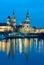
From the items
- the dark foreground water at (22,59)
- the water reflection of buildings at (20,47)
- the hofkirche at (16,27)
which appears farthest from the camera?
the hofkirche at (16,27)

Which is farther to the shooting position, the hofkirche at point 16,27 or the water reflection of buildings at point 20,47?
the hofkirche at point 16,27

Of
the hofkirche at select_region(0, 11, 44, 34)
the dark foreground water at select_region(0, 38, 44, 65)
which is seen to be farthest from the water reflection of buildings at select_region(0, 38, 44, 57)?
the hofkirche at select_region(0, 11, 44, 34)

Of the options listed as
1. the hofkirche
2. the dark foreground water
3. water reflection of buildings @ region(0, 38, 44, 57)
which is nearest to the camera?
the dark foreground water

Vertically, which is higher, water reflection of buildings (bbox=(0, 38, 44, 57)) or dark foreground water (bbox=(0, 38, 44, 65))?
water reflection of buildings (bbox=(0, 38, 44, 57))

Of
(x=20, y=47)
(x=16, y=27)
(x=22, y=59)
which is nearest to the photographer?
(x=22, y=59)

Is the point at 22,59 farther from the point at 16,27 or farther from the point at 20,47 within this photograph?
the point at 16,27

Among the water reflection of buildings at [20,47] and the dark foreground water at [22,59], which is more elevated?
the water reflection of buildings at [20,47]

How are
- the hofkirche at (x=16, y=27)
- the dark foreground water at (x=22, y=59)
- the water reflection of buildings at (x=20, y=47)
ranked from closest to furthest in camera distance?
the dark foreground water at (x=22, y=59)
the water reflection of buildings at (x=20, y=47)
the hofkirche at (x=16, y=27)

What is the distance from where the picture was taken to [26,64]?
55.1 feet

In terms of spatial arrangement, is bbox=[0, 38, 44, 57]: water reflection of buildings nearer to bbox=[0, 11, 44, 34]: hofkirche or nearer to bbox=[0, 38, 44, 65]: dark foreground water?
bbox=[0, 38, 44, 65]: dark foreground water

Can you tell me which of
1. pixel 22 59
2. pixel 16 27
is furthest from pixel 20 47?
pixel 16 27

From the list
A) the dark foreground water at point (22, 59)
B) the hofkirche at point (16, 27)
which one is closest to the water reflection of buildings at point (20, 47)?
the dark foreground water at point (22, 59)

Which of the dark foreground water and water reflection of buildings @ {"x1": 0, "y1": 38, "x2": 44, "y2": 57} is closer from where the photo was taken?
the dark foreground water

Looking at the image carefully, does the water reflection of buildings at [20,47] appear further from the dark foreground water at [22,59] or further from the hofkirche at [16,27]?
the hofkirche at [16,27]
